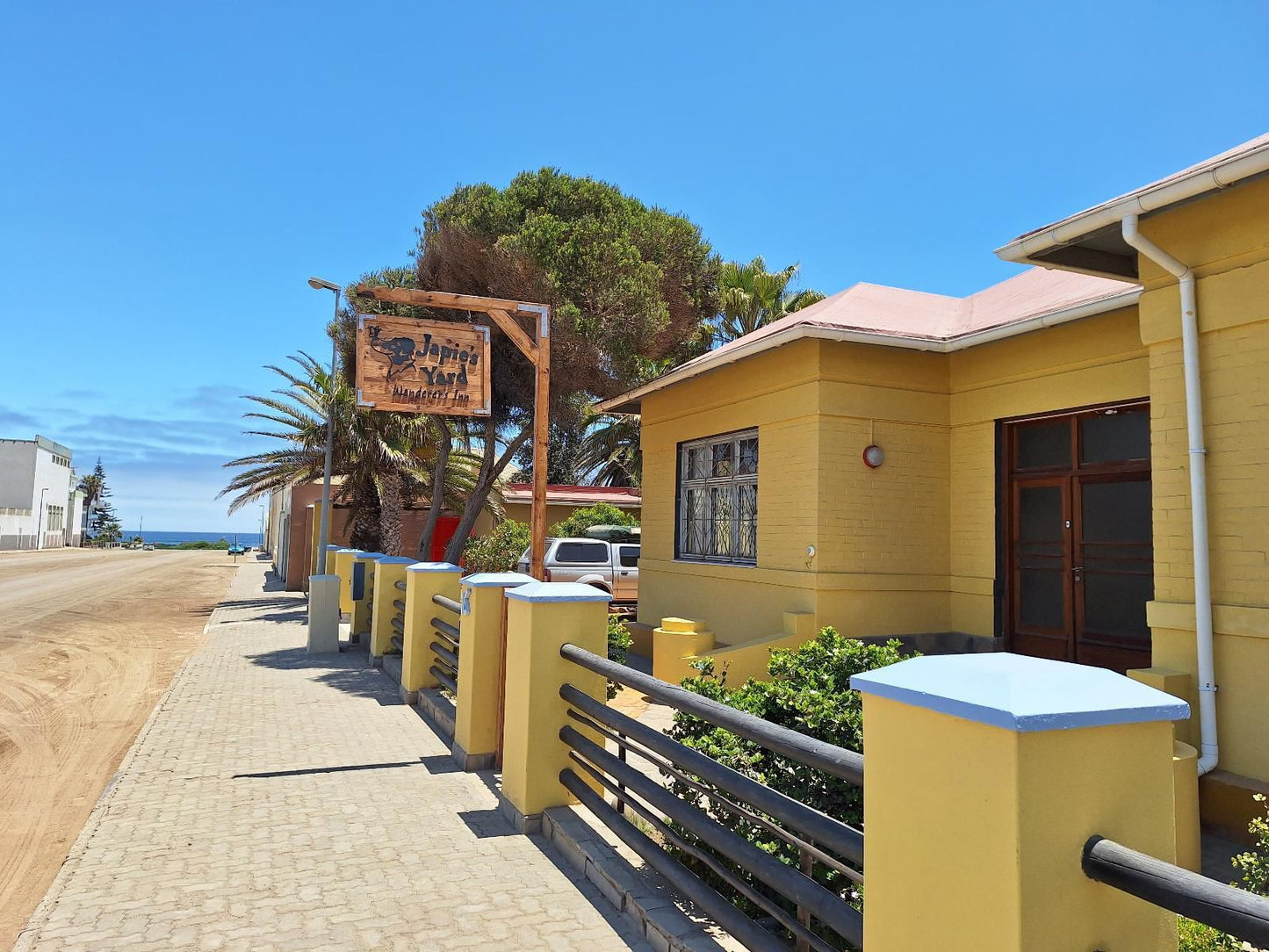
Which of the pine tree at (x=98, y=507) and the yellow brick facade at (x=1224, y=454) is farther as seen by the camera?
the pine tree at (x=98, y=507)

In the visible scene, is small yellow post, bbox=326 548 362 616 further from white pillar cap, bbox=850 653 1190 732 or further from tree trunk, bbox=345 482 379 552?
white pillar cap, bbox=850 653 1190 732

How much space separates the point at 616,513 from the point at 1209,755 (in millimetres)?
19622

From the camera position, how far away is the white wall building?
6956cm

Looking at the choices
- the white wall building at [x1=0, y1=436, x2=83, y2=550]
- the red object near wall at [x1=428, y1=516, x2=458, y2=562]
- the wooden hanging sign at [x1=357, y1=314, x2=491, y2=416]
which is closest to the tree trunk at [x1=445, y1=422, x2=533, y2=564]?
the wooden hanging sign at [x1=357, y1=314, x2=491, y2=416]

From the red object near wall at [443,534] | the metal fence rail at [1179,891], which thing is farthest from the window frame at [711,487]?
the red object near wall at [443,534]

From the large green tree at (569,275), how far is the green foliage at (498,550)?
11.9ft

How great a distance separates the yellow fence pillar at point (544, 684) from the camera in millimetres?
4863

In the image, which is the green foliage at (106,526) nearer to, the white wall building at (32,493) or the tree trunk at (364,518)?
the white wall building at (32,493)

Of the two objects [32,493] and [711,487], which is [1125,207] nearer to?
[711,487]

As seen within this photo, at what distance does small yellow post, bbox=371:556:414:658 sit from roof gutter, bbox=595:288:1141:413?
452 cm

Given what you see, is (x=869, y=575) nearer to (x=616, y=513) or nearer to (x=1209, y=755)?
(x=1209, y=755)

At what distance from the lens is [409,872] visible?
4.29 meters

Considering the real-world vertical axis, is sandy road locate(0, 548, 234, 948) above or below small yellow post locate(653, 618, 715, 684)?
below

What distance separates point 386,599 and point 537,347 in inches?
149
